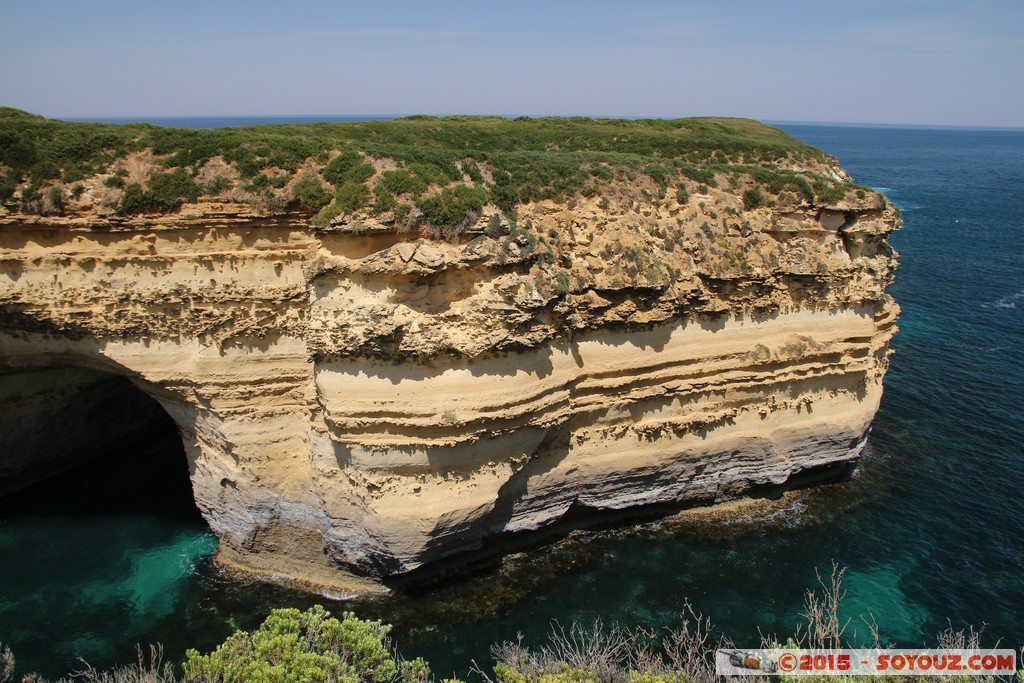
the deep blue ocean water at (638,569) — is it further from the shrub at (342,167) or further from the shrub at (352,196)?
the shrub at (342,167)

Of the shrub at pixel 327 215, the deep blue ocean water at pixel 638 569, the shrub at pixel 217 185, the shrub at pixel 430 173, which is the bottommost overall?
the deep blue ocean water at pixel 638 569

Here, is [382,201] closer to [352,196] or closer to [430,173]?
[352,196]

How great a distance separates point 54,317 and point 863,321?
27023mm

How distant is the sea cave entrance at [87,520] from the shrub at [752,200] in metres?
22.7

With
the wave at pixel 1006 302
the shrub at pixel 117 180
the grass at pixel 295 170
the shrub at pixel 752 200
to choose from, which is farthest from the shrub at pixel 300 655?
the wave at pixel 1006 302

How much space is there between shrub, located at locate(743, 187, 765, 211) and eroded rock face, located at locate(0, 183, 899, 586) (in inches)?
16.1

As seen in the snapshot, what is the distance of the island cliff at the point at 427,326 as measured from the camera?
Answer: 18.0 metres

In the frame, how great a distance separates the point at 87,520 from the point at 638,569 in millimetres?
19868

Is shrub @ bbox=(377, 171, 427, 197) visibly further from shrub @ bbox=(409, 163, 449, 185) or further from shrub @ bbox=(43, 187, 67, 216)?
shrub @ bbox=(43, 187, 67, 216)

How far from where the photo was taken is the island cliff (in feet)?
59.1

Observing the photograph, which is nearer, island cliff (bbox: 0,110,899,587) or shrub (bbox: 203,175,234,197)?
island cliff (bbox: 0,110,899,587)

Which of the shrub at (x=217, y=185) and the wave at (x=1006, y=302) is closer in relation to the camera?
the shrub at (x=217, y=185)

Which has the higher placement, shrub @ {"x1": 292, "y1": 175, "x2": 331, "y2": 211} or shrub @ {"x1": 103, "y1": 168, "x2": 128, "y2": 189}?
shrub @ {"x1": 103, "y1": 168, "x2": 128, "y2": 189}

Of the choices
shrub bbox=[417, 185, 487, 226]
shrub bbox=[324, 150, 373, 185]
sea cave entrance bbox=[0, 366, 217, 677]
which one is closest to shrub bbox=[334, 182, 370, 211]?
shrub bbox=[324, 150, 373, 185]
